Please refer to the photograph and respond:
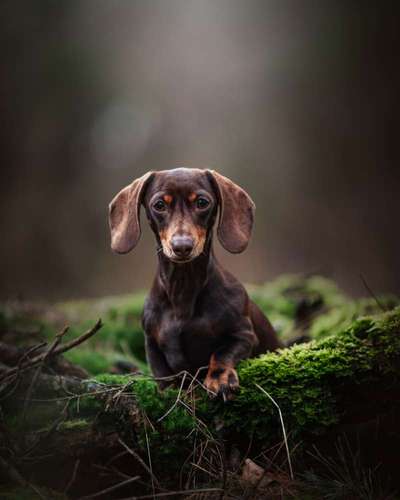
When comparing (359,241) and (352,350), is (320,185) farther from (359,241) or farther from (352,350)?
(352,350)

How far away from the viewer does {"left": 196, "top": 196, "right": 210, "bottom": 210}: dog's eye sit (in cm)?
338

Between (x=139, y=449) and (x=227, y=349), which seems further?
(x=227, y=349)

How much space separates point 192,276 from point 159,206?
0.50m

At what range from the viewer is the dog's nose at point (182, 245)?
3.06 meters

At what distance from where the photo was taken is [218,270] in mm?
3645

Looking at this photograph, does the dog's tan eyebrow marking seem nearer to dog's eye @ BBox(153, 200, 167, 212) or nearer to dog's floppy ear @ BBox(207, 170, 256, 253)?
dog's eye @ BBox(153, 200, 167, 212)

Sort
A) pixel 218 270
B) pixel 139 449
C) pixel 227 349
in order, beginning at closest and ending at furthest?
pixel 139 449, pixel 227 349, pixel 218 270

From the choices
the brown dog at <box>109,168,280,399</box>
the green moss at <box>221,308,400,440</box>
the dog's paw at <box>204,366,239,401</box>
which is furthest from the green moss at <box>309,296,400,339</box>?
the dog's paw at <box>204,366,239,401</box>

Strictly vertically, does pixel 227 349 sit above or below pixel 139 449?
above

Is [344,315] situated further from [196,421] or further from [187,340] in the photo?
[196,421]

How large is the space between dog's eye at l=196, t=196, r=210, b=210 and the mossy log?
1.07m

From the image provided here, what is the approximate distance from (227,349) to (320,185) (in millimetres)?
9082

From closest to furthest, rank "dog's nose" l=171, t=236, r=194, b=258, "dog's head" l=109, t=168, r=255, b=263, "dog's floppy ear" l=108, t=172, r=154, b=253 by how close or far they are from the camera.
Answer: "dog's nose" l=171, t=236, r=194, b=258
"dog's head" l=109, t=168, r=255, b=263
"dog's floppy ear" l=108, t=172, r=154, b=253

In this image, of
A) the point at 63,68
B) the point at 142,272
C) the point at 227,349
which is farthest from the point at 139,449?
the point at 63,68
